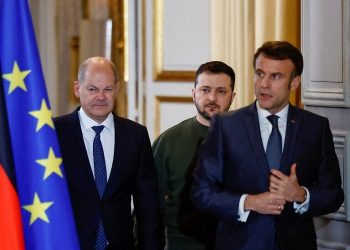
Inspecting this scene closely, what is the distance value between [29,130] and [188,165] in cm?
141

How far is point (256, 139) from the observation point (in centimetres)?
305

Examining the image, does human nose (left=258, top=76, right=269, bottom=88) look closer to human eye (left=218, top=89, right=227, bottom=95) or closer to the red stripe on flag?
human eye (left=218, top=89, right=227, bottom=95)

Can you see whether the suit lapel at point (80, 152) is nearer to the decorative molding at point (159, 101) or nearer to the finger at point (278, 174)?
the finger at point (278, 174)

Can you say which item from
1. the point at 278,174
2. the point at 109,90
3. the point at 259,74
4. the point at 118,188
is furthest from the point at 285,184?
the point at 109,90

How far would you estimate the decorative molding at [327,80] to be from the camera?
4.30 m

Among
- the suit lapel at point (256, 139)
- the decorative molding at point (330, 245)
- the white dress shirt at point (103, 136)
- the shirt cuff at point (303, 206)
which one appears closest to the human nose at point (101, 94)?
the white dress shirt at point (103, 136)

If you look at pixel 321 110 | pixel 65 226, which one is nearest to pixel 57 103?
pixel 321 110

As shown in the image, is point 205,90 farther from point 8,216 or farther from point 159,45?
point 159,45

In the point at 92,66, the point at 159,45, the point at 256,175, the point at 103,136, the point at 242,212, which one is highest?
the point at 159,45

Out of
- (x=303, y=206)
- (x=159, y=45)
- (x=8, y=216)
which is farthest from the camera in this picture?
(x=159, y=45)

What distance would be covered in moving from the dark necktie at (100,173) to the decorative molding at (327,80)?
141 centimetres

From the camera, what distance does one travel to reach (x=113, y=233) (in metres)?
3.40

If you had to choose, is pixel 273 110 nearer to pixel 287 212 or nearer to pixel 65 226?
pixel 287 212

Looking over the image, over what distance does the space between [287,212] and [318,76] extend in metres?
1.50
